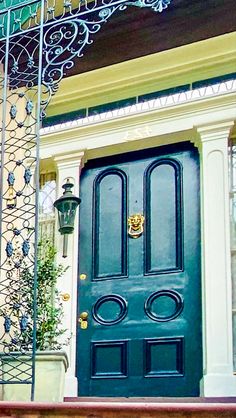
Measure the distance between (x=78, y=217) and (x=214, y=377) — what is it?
1.59 m

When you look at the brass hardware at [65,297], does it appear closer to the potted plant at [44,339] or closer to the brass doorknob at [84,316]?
the potted plant at [44,339]

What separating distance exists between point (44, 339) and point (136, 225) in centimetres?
109

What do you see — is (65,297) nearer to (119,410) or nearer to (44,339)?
(44,339)

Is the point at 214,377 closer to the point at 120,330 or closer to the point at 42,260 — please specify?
the point at 120,330

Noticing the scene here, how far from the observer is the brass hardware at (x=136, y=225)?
4758mm

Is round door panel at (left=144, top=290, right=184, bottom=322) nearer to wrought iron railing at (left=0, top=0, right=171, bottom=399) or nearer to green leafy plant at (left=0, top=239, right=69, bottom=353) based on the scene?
green leafy plant at (left=0, top=239, right=69, bottom=353)

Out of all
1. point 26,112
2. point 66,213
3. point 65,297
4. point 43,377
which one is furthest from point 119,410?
point 26,112

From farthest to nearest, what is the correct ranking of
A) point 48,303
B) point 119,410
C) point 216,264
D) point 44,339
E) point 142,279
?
point 142,279 < point 48,303 < point 216,264 < point 44,339 < point 119,410

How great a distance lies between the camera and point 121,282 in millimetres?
4711

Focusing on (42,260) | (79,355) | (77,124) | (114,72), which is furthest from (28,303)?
(114,72)

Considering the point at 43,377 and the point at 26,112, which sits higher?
the point at 26,112

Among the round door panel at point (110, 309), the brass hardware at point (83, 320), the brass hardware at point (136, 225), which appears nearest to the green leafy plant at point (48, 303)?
the brass hardware at point (83, 320)

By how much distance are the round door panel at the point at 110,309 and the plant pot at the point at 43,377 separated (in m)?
0.74

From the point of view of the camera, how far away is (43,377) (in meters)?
3.93
